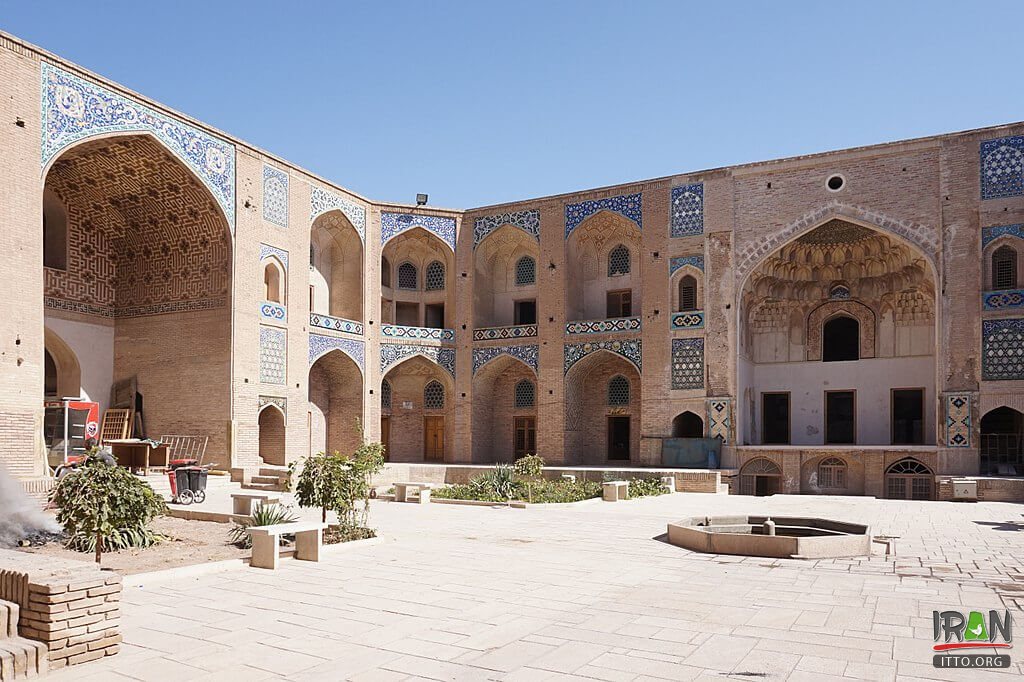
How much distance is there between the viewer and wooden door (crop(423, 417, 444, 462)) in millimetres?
23000

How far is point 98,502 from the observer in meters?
7.08

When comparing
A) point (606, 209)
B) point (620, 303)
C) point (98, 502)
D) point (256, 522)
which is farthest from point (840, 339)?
point (98, 502)

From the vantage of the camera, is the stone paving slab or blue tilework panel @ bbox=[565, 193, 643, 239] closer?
the stone paving slab

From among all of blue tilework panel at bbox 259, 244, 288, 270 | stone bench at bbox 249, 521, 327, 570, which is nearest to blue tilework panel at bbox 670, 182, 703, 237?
blue tilework panel at bbox 259, 244, 288, 270

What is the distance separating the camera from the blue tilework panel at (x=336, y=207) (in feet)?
65.4

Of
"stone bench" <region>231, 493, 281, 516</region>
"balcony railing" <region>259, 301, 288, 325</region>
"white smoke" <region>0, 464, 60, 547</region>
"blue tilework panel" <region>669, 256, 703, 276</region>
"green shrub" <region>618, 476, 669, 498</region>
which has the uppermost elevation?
"blue tilework panel" <region>669, 256, 703, 276</region>

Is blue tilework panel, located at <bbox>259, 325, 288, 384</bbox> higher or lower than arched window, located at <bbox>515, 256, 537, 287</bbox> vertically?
lower

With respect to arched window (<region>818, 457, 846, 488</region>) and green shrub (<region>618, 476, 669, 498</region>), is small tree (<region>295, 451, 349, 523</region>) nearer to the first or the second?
green shrub (<region>618, 476, 669, 498</region>)

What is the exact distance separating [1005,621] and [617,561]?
342 centimetres

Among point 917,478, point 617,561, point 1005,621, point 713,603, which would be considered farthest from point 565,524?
point 917,478

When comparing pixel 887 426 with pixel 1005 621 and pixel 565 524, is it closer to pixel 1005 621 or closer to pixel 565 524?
pixel 565 524

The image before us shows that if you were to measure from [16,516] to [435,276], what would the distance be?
1578cm

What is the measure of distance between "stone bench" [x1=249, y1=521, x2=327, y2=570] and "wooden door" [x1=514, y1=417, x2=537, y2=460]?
584 inches

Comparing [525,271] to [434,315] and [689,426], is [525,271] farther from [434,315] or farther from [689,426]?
[689,426]
